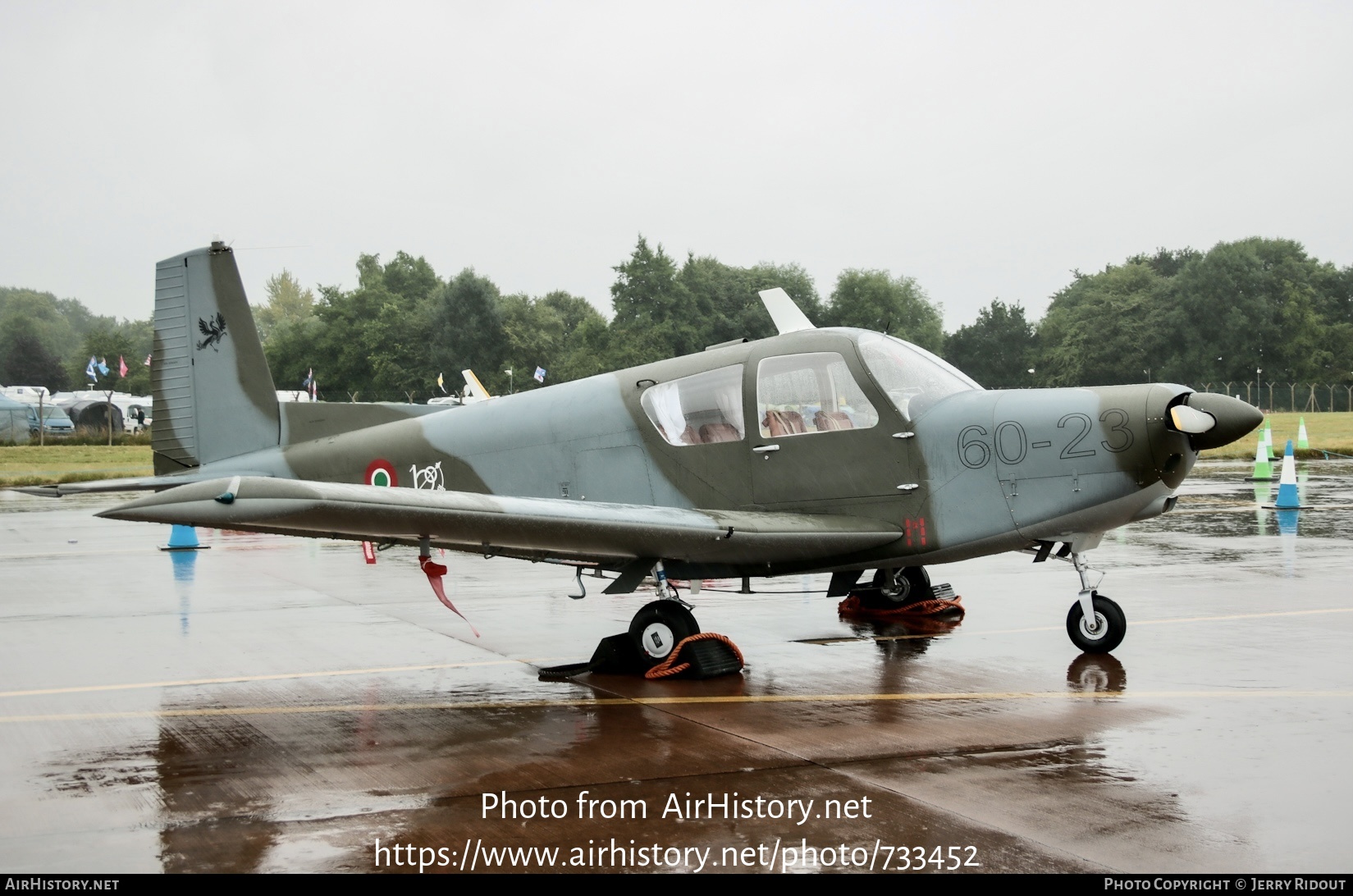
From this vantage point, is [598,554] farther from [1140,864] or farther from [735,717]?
[1140,864]

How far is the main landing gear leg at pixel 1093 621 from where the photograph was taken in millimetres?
8008

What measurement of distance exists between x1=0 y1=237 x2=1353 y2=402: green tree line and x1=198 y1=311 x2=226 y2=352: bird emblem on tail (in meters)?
62.4

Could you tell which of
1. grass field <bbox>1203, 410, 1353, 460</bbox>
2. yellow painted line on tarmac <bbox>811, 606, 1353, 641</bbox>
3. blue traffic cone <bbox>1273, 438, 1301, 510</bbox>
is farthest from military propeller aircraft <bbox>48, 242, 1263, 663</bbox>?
grass field <bbox>1203, 410, 1353, 460</bbox>

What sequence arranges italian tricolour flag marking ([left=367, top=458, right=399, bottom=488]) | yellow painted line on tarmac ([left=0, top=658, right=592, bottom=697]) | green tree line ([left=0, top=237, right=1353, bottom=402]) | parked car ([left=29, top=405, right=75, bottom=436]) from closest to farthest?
yellow painted line on tarmac ([left=0, top=658, right=592, bottom=697]), italian tricolour flag marking ([left=367, top=458, right=399, bottom=488]), parked car ([left=29, top=405, right=75, bottom=436]), green tree line ([left=0, top=237, right=1353, bottom=402])

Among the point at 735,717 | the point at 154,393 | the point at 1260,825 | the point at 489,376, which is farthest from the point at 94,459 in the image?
the point at 489,376

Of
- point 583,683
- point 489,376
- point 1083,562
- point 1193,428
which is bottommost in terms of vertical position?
point 583,683

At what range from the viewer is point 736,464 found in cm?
830

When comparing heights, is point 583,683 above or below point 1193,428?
below

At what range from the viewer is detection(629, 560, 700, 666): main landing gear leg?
781 cm

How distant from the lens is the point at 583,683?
302 inches

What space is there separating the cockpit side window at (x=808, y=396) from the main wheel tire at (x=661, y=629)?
4.63 feet

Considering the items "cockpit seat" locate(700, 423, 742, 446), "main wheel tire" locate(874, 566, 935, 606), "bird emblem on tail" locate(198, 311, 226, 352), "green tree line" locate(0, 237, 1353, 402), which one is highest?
"green tree line" locate(0, 237, 1353, 402)

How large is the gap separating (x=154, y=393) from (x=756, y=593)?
18.8 ft

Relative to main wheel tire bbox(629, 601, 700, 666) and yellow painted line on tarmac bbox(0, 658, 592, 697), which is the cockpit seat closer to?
main wheel tire bbox(629, 601, 700, 666)
